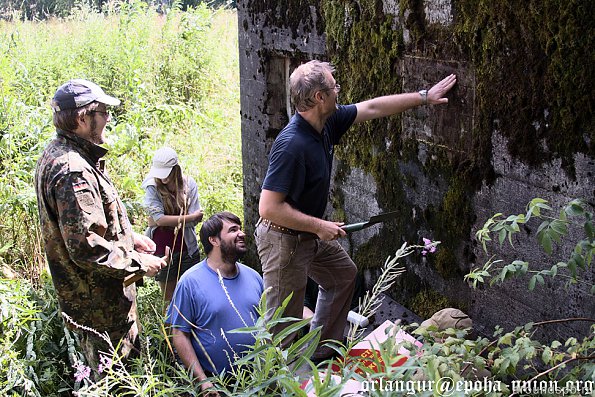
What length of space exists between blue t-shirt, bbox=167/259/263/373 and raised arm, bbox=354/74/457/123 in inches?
55.6

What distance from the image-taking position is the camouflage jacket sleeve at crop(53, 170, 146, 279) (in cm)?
386

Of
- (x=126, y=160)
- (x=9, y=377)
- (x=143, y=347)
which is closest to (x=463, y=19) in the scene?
(x=143, y=347)

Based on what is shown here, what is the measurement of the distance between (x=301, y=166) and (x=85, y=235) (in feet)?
4.24

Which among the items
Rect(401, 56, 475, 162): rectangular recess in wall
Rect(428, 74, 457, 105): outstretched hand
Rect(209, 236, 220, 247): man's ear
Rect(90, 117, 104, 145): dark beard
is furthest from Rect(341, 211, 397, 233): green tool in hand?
Rect(90, 117, 104, 145): dark beard

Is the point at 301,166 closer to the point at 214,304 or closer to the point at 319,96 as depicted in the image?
the point at 319,96

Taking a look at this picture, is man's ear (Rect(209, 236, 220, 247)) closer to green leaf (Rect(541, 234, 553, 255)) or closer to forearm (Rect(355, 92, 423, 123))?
forearm (Rect(355, 92, 423, 123))

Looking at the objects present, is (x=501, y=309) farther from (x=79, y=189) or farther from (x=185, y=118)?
(x=185, y=118)

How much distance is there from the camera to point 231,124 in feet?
36.4

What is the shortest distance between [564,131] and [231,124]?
800 cm

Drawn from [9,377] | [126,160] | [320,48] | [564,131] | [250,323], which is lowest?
[9,377]

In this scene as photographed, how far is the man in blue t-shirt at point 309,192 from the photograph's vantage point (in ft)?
13.5

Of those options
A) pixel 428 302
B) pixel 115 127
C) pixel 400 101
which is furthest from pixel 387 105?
pixel 115 127

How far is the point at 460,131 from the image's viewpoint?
417cm

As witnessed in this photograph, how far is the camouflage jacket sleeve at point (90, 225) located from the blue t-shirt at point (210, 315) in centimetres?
39
